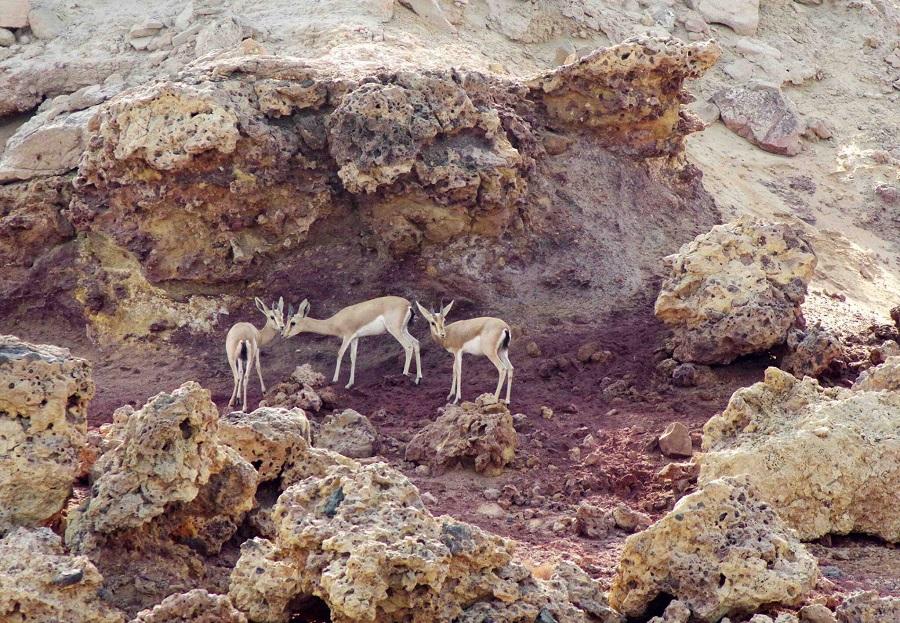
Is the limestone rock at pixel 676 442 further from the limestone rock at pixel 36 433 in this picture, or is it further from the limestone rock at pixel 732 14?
the limestone rock at pixel 732 14

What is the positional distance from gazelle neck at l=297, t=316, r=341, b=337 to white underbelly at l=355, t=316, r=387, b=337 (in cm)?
35

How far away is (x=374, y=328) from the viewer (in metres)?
15.2

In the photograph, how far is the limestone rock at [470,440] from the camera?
39.4 feet

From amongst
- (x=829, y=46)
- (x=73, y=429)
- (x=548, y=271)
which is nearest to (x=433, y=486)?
(x=73, y=429)

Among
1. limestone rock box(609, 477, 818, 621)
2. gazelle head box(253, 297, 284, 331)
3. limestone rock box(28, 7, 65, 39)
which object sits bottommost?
gazelle head box(253, 297, 284, 331)

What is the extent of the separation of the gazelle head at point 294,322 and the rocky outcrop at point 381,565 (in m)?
7.56

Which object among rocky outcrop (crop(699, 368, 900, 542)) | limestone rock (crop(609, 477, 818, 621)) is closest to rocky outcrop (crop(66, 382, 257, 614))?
limestone rock (crop(609, 477, 818, 621))

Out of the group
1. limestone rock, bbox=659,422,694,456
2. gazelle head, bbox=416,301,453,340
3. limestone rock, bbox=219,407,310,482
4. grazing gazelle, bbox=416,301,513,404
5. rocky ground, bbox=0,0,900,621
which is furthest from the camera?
gazelle head, bbox=416,301,453,340

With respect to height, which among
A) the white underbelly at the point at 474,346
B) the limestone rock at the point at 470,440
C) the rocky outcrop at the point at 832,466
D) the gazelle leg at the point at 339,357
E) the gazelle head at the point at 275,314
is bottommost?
the gazelle leg at the point at 339,357

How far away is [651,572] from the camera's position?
323 inches

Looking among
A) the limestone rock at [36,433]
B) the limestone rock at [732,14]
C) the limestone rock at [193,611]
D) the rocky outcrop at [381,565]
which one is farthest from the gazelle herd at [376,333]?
the limestone rock at [732,14]

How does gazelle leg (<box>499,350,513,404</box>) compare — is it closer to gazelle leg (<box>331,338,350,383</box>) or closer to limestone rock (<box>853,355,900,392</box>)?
gazelle leg (<box>331,338,350,383</box>)

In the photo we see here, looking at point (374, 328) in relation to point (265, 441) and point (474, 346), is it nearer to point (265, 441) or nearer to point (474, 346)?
point (474, 346)

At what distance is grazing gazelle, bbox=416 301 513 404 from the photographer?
1423 cm
